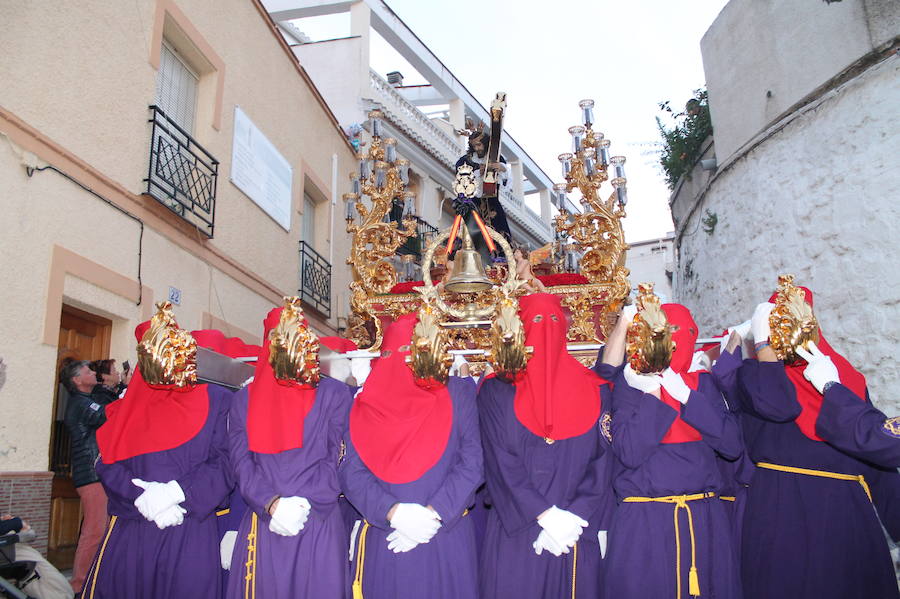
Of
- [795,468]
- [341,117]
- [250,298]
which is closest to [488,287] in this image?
[795,468]

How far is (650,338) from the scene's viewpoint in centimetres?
284

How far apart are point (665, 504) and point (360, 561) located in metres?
1.29

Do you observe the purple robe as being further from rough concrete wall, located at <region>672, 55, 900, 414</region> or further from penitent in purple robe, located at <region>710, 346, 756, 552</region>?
rough concrete wall, located at <region>672, 55, 900, 414</region>

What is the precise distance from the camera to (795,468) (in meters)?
3.00

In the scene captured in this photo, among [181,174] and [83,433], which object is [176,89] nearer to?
[181,174]

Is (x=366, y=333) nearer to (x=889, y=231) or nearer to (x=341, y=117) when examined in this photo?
(x=889, y=231)

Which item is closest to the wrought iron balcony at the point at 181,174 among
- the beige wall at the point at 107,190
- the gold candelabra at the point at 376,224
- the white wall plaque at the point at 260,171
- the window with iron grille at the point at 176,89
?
the beige wall at the point at 107,190

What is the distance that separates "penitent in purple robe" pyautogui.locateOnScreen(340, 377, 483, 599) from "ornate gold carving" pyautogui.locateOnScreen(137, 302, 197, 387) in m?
0.81

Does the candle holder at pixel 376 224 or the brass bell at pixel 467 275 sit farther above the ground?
the candle holder at pixel 376 224

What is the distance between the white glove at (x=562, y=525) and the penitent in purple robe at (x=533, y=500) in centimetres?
5

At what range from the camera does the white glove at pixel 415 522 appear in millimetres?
2688

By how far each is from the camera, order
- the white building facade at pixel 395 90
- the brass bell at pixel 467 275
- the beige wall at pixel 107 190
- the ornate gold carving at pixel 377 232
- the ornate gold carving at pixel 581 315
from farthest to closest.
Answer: the white building facade at pixel 395 90, the ornate gold carving at pixel 377 232, the ornate gold carving at pixel 581 315, the beige wall at pixel 107 190, the brass bell at pixel 467 275

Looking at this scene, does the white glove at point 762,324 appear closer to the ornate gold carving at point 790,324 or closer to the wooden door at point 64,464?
the ornate gold carving at point 790,324

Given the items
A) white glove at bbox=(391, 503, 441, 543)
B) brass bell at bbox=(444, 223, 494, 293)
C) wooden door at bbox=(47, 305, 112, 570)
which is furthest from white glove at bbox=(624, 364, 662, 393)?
wooden door at bbox=(47, 305, 112, 570)
